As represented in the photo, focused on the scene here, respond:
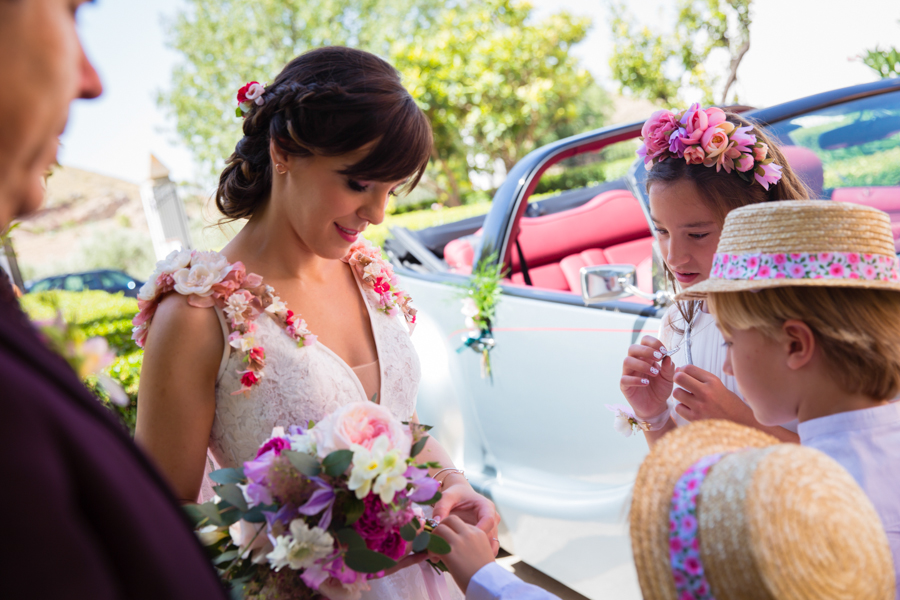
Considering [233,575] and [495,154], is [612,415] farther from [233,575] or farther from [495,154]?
[495,154]

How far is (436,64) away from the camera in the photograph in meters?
17.2

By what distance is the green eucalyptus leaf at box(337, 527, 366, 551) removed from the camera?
1.16 m

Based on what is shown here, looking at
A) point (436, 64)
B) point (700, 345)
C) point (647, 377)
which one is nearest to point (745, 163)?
point (700, 345)

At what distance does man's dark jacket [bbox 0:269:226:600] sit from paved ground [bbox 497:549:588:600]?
263 cm

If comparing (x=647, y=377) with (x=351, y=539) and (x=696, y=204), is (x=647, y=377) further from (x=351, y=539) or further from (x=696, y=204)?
(x=351, y=539)

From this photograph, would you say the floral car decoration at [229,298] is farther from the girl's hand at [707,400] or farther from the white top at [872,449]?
the white top at [872,449]

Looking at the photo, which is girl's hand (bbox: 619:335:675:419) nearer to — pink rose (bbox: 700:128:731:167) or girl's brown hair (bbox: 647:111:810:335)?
girl's brown hair (bbox: 647:111:810:335)

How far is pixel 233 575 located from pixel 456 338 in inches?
88.7

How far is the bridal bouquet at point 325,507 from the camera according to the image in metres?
1.14

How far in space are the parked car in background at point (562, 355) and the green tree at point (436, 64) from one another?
14673mm

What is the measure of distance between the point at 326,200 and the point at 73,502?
121 centimetres

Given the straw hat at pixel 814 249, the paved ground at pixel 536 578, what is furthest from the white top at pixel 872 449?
the paved ground at pixel 536 578

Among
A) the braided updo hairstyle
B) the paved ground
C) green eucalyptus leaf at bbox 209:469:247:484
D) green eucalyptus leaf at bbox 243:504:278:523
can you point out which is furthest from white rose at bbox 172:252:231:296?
the paved ground

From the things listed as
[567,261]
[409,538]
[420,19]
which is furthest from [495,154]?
[409,538]
